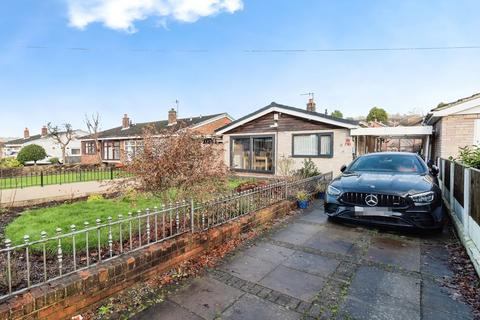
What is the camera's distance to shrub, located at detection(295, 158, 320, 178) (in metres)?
11.1

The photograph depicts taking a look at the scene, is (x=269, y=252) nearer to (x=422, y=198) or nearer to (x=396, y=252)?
(x=396, y=252)

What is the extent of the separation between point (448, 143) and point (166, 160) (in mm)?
10548

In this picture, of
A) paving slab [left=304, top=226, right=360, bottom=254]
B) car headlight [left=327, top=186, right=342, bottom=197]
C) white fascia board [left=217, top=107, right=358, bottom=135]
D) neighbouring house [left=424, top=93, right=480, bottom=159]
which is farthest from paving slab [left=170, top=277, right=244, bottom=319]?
neighbouring house [left=424, top=93, right=480, bottom=159]

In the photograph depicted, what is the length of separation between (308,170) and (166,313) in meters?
9.56

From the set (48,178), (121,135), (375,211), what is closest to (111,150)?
(121,135)

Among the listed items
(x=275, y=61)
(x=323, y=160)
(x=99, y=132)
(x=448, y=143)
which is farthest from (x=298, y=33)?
(x=99, y=132)

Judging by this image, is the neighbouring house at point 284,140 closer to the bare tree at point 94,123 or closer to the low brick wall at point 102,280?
the low brick wall at point 102,280

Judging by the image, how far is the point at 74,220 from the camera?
603 centimetres

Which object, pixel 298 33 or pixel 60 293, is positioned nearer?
pixel 60 293

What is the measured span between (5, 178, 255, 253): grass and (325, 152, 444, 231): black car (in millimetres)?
3469

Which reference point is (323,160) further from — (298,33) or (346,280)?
(346,280)

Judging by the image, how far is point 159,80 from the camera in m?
19.9

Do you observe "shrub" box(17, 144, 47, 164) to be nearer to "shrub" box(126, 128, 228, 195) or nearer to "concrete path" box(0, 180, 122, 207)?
"concrete path" box(0, 180, 122, 207)

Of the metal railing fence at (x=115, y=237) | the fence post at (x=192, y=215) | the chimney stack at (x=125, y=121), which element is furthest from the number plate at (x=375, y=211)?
the chimney stack at (x=125, y=121)
